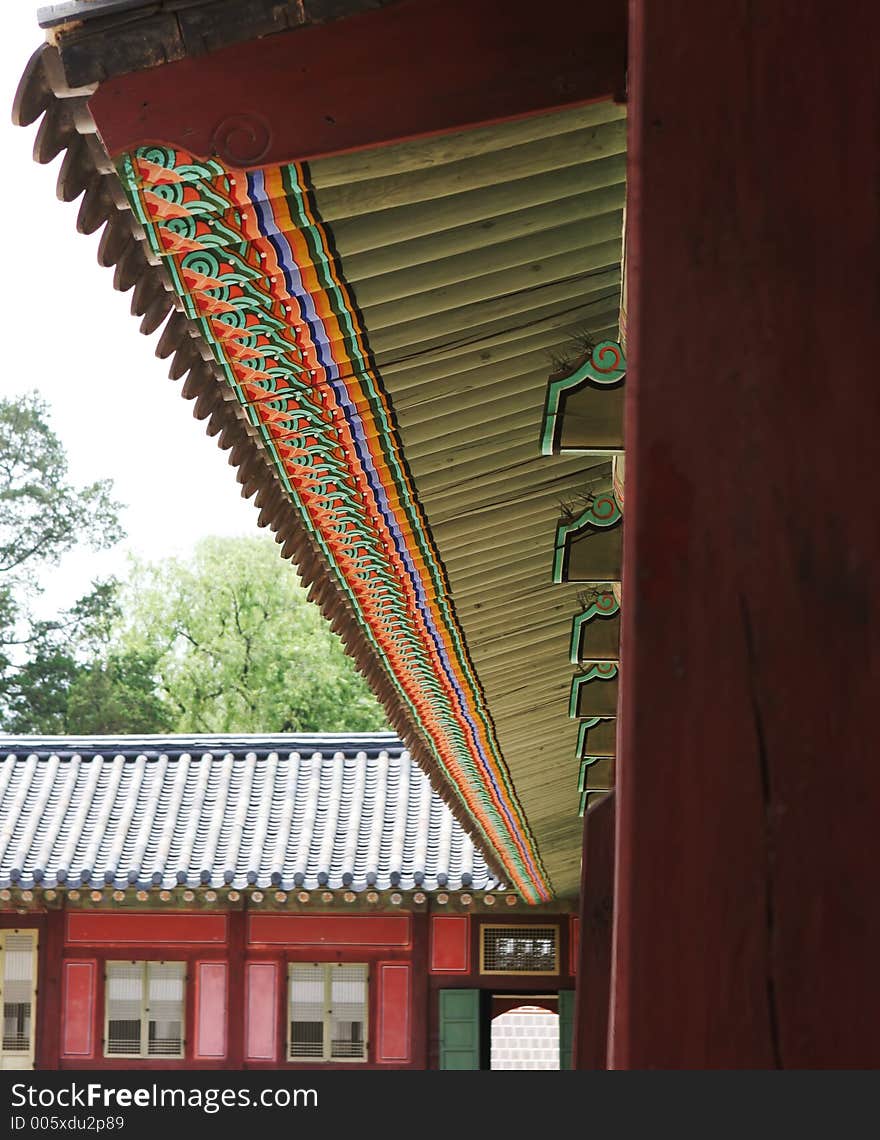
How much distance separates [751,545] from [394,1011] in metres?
12.9

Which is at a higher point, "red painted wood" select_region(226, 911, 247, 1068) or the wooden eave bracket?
the wooden eave bracket

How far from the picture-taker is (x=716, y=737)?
1.34 m

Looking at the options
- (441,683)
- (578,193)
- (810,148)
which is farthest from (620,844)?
(441,683)

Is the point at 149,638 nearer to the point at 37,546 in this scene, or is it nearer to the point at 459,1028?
the point at 37,546

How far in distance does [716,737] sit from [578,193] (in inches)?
54.9

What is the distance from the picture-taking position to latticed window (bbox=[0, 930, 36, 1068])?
13898mm

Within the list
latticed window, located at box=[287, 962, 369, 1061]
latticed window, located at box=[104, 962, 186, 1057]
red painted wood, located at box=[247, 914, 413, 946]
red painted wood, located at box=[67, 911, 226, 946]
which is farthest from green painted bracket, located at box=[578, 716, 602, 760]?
latticed window, located at box=[104, 962, 186, 1057]

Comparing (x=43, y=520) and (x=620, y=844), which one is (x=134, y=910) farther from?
(x=43, y=520)

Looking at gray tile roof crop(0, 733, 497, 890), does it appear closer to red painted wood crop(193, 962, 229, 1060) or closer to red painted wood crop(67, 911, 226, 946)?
red painted wood crop(67, 911, 226, 946)

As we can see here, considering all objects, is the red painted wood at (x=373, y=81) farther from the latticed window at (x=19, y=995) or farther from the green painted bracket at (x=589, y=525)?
the latticed window at (x=19, y=995)

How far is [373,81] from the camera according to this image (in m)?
1.94

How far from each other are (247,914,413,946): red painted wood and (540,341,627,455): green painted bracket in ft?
38.2

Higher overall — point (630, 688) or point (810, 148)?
point (810, 148)

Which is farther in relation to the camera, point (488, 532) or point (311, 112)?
point (488, 532)
